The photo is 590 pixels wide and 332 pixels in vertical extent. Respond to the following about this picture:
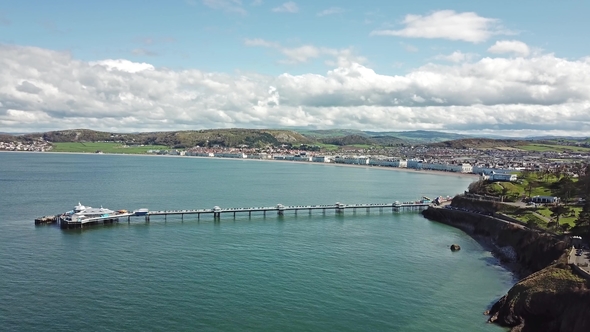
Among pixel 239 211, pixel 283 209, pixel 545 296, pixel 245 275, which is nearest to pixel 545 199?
pixel 283 209

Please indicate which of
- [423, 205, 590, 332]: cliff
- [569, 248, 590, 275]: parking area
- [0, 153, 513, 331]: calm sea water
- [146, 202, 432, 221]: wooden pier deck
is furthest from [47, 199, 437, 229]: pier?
[569, 248, 590, 275]: parking area

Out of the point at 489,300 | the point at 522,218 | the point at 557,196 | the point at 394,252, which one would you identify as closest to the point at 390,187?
the point at 557,196

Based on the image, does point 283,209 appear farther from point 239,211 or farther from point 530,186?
point 530,186

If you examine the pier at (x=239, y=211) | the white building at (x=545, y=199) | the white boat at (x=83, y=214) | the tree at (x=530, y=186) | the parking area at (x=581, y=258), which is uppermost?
the tree at (x=530, y=186)

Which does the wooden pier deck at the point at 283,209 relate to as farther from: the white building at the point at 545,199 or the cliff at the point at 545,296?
the cliff at the point at 545,296

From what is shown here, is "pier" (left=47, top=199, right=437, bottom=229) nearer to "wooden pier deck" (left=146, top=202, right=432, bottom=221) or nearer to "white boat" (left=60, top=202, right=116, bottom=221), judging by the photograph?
"wooden pier deck" (left=146, top=202, right=432, bottom=221)

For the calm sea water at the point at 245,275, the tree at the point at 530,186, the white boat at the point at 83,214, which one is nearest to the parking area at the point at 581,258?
the calm sea water at the point at 245,275

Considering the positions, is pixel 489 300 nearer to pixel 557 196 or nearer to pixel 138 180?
pixel 557 196

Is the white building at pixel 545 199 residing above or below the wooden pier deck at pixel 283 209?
above

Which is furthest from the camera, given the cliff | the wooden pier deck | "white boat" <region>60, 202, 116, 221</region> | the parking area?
the wooden pier deck
